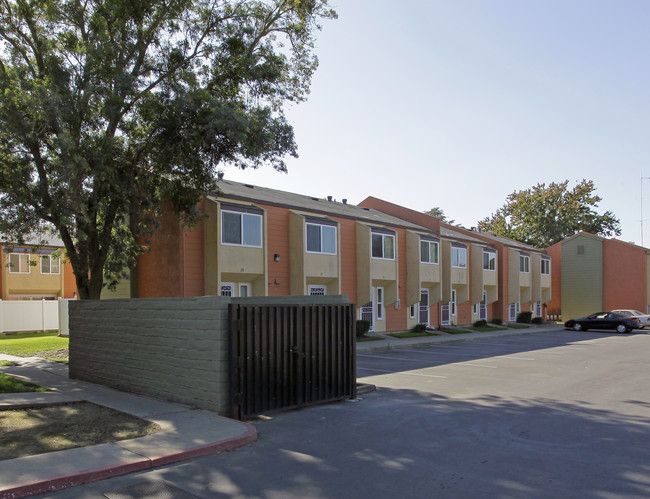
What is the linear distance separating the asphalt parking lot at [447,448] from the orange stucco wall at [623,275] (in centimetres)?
3687

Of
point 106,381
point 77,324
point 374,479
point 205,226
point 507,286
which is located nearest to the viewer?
point 374,479

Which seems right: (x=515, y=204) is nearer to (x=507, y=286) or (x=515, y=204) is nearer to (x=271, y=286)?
(x=507, y=286)

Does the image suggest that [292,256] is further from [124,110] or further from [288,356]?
[288,356]

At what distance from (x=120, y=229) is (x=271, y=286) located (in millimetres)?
6727

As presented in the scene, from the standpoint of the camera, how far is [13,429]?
25.6ft

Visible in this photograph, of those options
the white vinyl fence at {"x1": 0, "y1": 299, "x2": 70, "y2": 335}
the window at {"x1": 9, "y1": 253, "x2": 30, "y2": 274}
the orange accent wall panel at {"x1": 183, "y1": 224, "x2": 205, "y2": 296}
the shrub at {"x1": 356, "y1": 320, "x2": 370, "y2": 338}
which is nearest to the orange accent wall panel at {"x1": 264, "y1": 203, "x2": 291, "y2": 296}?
the orange accent wall panel at {"x1": 183, "y1": 224, "x2": 205, "y2": 296}

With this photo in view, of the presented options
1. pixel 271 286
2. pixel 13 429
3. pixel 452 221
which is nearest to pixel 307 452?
pixel 13 429

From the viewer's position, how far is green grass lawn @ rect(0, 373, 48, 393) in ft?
35.7

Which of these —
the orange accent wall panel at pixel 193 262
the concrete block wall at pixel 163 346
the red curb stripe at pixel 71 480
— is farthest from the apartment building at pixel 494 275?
the red curb stripe at pixel 71 480

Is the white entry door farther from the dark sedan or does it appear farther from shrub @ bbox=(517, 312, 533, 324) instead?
shrub @ bbox=(517, 312, 533, 324)

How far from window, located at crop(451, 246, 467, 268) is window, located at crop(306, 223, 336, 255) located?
Answer: 1201cm

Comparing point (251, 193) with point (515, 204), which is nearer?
point (251, 193)

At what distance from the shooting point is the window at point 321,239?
23.6m

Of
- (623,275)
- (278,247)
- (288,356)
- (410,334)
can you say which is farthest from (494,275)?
(288,356)
